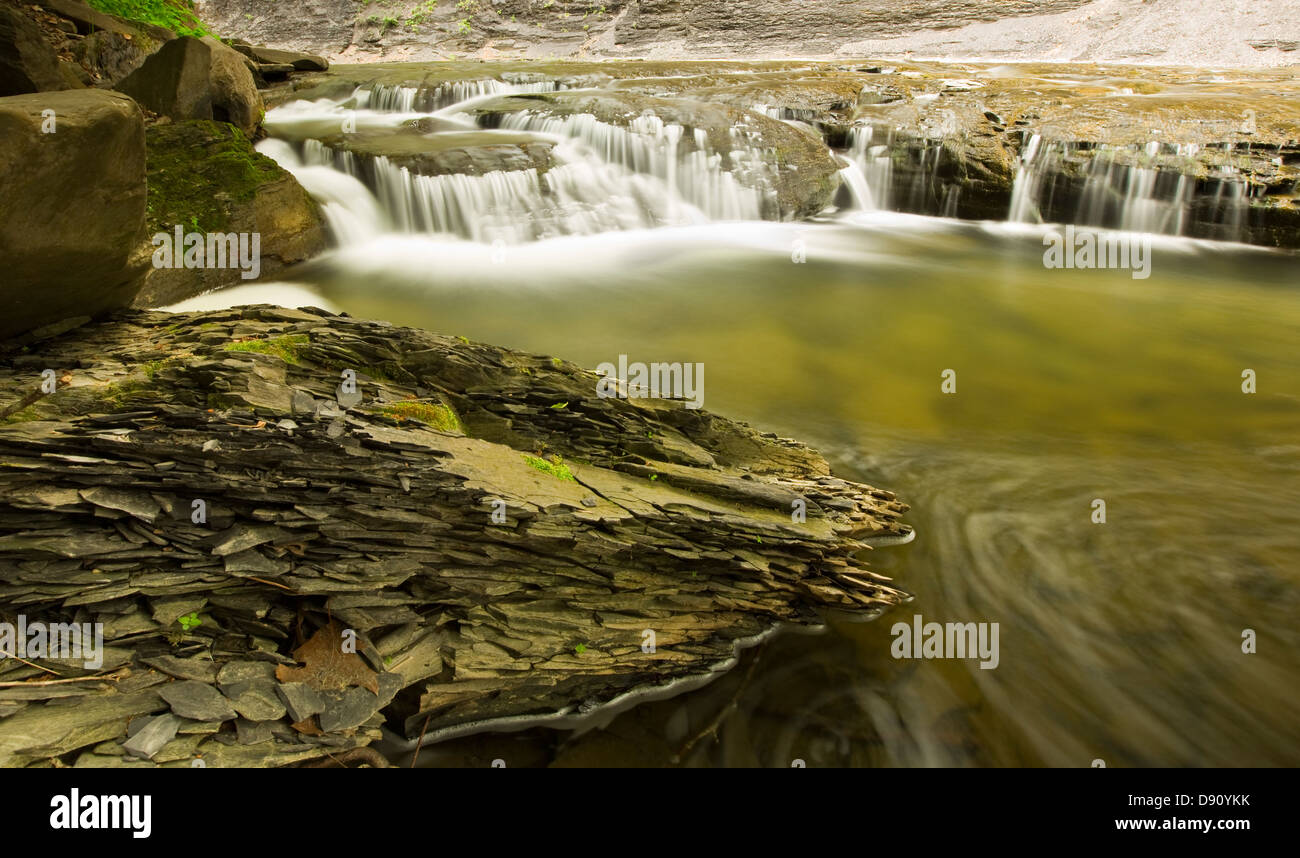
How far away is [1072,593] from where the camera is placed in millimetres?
4520

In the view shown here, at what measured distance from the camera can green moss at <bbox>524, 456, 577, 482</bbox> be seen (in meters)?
3.97

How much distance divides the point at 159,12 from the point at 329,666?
1515cm

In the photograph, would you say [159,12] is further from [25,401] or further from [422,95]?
[25,401]

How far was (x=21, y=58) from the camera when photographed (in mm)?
4855

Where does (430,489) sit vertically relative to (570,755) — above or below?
above

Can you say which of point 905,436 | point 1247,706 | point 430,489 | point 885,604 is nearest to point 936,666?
point 885,604

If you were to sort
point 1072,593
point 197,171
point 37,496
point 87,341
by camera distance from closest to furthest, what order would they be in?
point 37,496 < point 87,341 < point 1072,593 < point 197,171

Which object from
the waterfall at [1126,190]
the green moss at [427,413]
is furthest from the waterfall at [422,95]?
the green moss at [427,413]

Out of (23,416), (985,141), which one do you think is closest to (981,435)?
(23,416)

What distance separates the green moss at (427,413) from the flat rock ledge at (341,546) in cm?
2

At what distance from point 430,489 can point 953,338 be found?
6.95 metres

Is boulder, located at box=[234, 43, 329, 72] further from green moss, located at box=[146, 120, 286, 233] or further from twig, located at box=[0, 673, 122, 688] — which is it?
twig, located at box=[0, 673, 122, 688]

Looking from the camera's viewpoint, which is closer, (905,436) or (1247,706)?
(1247,706)
